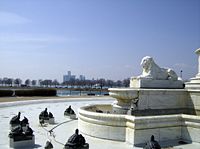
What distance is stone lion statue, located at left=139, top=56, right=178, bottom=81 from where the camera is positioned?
1102 centimetres

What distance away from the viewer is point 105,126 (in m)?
9.12

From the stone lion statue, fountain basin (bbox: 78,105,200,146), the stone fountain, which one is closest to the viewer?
fountain basin (bbox: 78,105,200,146)

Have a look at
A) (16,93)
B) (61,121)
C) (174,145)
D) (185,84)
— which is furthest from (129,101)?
(16,93)

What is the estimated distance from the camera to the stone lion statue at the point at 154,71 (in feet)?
36.2

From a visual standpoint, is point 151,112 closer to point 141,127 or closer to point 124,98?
point 124,98

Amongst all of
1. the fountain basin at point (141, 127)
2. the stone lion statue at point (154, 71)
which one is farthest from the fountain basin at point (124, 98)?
the stone lion statue at point (154, 71)

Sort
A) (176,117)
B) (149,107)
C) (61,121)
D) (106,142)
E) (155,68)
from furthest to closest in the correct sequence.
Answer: (61,121) < (155,68) < (149,107) < (176,117) < (106,142)

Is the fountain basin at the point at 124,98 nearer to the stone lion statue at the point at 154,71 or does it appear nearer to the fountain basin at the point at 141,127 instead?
the fountain basin at the point at 141,127

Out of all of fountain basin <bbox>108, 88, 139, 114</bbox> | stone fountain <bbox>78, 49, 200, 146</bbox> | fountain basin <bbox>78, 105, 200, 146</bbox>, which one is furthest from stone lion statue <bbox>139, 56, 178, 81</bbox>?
fountain basin <bbox>78, 105, 200, 146</bbox>

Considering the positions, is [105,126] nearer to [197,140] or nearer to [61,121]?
[197,140]

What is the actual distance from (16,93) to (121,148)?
78.1 ft

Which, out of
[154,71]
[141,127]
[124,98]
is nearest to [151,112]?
[124,98]

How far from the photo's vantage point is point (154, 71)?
11070 millimetres

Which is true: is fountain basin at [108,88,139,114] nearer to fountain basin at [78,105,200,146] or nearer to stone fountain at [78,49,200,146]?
stone fountain at [78,49,200,146]
